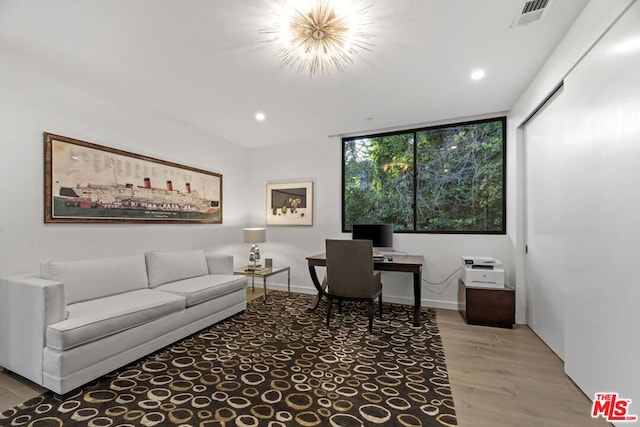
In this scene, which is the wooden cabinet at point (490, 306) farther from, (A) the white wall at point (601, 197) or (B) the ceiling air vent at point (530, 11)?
(B) the ceiling air vent at point (530, 11)

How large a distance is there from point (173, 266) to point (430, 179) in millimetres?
3604

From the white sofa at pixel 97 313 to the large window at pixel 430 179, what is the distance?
97.5 inches

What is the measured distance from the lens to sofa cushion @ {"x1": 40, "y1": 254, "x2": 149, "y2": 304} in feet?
7.83

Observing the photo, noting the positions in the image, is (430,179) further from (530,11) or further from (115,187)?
(115,187)

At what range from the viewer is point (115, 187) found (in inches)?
122

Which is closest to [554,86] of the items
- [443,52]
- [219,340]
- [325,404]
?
[443,52]

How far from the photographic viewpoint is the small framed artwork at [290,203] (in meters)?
4.75

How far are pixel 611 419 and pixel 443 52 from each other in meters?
2.68

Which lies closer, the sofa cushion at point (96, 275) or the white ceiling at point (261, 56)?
the white ceiling at point (261, 56)

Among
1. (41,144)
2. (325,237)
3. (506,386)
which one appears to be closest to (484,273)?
(506,386)

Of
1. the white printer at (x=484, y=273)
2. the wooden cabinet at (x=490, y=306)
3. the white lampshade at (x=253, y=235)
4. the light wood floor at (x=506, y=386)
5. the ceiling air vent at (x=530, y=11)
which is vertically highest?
the ceiling air vent at (x=530, y=11)

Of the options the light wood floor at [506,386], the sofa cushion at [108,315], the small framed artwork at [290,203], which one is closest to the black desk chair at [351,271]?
the light wood floor at [506,386]

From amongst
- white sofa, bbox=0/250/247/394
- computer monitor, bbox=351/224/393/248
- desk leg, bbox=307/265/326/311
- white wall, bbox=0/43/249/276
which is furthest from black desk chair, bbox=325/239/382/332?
white wall, bbox=0/43/249/276

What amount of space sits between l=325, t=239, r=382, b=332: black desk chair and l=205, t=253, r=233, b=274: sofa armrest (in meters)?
1.50
